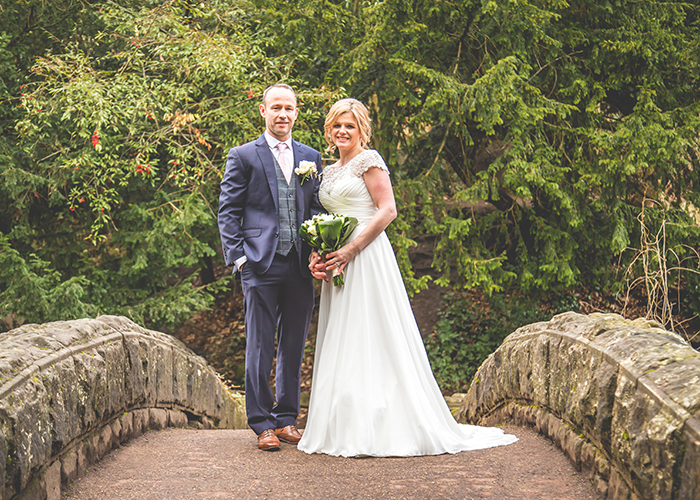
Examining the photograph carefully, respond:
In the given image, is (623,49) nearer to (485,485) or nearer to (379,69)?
(379,69)

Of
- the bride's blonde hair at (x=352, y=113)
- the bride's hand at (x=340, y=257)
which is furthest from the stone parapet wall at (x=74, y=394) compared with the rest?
the bride's blonde hair at (x=352, y=113)

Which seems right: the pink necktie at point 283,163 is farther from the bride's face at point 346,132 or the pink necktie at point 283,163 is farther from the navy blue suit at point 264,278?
the bride's face at point 346,132

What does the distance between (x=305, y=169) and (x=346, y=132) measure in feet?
1.21

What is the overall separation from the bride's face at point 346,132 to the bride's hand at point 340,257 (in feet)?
2.26

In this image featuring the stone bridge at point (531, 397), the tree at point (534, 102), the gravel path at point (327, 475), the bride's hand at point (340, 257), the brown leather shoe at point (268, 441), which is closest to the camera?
the stone bridge at point (531, 397)

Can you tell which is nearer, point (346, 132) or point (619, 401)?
point (619, 401)

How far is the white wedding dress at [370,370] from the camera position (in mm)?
3627

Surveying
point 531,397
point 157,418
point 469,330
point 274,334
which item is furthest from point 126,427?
point 469,330

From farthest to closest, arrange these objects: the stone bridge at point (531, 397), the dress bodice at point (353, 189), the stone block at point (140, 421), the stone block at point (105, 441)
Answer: the stone block at point (140, 421) → the dress bodice at point (353, 189) → the stone block at point (105, 441) → the stone bridge at point (531, 397)

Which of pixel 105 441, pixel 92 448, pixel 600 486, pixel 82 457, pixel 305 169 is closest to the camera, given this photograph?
pixel 600 486

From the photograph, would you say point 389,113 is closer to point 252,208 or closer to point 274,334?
point 252,208

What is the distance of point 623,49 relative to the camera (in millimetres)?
8203

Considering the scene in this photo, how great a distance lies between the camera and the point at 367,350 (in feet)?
12.5

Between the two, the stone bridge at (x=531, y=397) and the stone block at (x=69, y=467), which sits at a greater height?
the stone bridge at (x=531, y=397)
